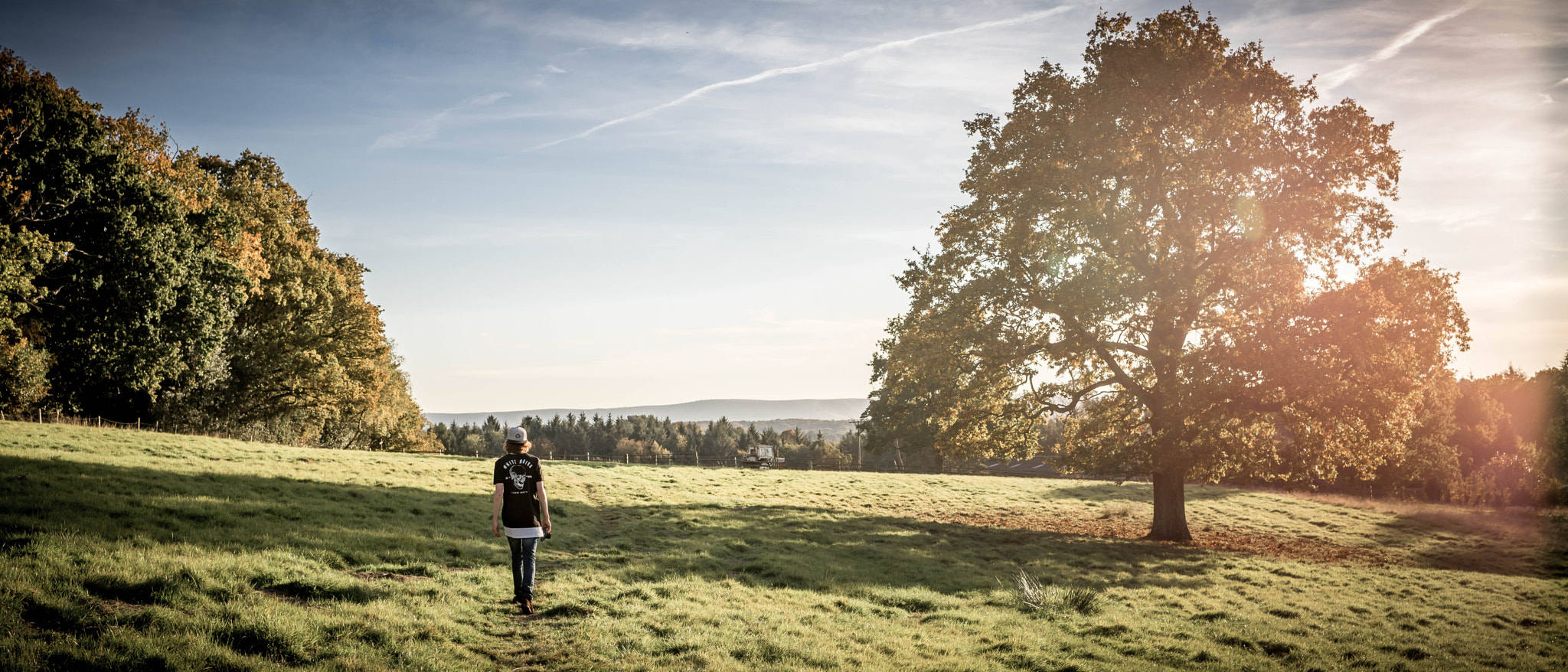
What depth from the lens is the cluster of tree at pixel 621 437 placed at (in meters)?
149

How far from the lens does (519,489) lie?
409 inches

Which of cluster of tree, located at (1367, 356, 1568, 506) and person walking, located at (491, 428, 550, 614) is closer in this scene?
person walking, located at (491, 428, 550, 614)

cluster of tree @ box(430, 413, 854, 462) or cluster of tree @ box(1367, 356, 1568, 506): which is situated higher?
cluster of tree @ box(1367, 356, 1568, 506)

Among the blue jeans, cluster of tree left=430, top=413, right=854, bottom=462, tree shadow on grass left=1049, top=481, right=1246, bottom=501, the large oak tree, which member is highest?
the large oak tree

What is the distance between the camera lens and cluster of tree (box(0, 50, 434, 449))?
23.2m

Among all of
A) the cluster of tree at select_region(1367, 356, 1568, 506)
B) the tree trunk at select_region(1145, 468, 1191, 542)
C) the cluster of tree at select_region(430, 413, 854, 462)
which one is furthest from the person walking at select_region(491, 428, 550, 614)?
the cluster of tree at select_region(430, 413, 854, 462)

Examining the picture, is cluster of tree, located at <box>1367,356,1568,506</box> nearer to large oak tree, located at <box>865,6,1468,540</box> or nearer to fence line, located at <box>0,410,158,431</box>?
large oak tree, located at <box>865,6,1468,540</box>

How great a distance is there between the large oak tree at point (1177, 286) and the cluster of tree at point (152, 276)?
26994 mm

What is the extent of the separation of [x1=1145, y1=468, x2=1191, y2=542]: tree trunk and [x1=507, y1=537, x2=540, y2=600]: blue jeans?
20591mm

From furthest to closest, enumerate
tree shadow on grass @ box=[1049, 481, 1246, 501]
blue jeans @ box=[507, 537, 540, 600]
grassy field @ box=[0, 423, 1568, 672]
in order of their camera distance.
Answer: tree shadow on grass @ box=[1049, 481, 1246, 501]
blue jeans @ box=[507, 537, 540, 600]
grassy field @ box=[0, 423, 1568, 672]

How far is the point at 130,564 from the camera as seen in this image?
9508 millimetres

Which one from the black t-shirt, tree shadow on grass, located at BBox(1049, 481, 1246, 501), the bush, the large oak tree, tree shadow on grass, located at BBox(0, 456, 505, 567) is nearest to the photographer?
the black t-shirt

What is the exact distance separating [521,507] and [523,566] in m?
0.97

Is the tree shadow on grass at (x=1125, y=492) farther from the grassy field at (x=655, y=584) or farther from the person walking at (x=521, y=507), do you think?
the person walking at (x=521, y=507)
